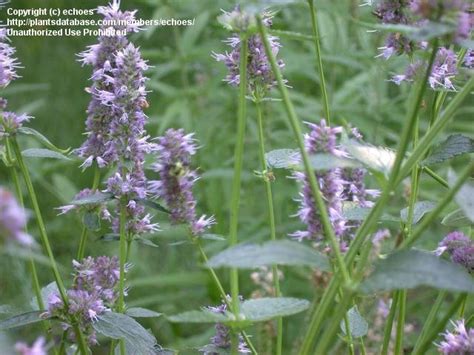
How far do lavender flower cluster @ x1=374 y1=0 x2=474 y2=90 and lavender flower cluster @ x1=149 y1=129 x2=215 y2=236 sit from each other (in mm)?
340

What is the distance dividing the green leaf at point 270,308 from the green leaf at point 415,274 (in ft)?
0.40

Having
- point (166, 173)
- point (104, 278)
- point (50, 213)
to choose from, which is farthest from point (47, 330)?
point (50, 213)

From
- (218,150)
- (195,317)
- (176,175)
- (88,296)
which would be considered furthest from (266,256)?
(218,150)

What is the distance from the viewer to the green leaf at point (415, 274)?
96cm

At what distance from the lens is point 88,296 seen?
1.34 meters

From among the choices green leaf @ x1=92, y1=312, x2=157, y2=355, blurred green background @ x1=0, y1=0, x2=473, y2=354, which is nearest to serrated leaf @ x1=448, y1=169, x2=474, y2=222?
green leaf @ x1=92, y1=312, x2=157, y2=355

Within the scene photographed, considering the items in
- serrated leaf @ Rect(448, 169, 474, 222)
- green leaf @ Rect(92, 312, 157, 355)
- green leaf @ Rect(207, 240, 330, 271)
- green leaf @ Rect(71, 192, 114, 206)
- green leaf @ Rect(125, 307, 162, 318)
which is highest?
serrated leaf @ Rect(448, 169, 474, 222)

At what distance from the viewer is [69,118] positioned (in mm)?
4129

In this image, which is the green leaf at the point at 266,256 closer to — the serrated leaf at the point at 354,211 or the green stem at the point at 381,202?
the green stem at the point at 381,202

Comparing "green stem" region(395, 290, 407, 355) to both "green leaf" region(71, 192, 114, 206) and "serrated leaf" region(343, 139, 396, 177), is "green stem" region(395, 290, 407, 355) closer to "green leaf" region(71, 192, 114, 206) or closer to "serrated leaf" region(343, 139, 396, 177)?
"serrated leaf" region(343, 139, 396, 177)

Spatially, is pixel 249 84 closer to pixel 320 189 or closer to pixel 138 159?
pixel 138 159

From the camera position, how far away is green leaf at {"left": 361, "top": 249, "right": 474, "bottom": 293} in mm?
964

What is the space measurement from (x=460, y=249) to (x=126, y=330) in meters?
0.54

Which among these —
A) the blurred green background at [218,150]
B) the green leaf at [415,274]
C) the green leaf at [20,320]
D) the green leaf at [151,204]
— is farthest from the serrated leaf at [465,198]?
the blurred green background at [218,150]
